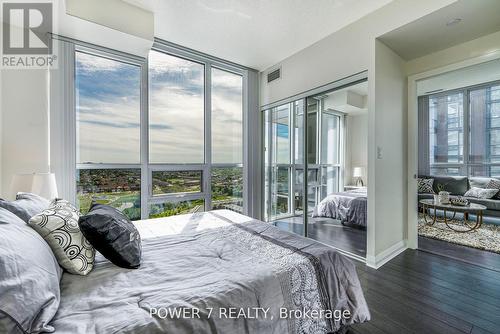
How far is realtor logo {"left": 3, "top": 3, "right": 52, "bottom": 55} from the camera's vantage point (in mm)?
2299

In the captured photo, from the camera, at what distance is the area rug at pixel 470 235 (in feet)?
10.2

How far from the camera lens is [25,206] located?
1.27 meters

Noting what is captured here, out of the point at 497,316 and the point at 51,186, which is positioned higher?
the point at 51,186

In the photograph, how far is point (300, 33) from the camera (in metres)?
2.96

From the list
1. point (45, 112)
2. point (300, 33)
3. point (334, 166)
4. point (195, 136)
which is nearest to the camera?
point (45, 112)

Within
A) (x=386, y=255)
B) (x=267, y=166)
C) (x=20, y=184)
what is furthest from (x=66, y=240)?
(x=267, y=166)

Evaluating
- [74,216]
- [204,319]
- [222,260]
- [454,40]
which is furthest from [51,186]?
[454,40]

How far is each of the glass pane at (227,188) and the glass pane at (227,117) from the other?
19 cm

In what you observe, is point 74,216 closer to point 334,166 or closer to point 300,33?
point 300,33

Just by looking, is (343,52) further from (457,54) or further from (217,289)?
(217,289)

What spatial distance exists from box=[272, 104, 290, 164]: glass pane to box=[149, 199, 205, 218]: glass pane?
1.57 metres

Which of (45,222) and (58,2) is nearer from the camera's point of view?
(45,222)

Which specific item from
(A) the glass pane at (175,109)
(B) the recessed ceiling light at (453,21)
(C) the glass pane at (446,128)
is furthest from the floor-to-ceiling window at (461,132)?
(A) the glass pane at (175,109)

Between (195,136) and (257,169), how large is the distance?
126 centimetres
